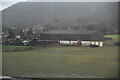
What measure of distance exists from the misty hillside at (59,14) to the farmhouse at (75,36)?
146 millimetres

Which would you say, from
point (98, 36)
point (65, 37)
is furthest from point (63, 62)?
point (98, 36)

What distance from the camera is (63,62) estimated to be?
3.64 meters

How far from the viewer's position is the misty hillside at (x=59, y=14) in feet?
11.5

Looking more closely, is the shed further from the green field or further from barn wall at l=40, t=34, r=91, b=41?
the green field

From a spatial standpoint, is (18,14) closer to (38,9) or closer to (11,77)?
(38,9)

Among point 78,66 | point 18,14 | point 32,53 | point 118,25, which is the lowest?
point 78,66

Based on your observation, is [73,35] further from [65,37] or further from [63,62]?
[63,62]

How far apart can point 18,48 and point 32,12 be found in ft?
2.39

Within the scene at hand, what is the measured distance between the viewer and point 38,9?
12.0 ft

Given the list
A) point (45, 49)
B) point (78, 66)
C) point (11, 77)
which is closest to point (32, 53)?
point (45, 49)

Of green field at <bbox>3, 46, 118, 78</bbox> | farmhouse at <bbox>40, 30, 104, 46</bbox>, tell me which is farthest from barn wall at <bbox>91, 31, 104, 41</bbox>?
green field at <bbox>3, 46, 118, 78</bbox>

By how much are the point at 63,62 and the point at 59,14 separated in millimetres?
881

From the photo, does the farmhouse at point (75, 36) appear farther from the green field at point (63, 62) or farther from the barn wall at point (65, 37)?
the green field at point (63, 62)

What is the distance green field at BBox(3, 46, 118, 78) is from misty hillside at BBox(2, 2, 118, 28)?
1.60ft
